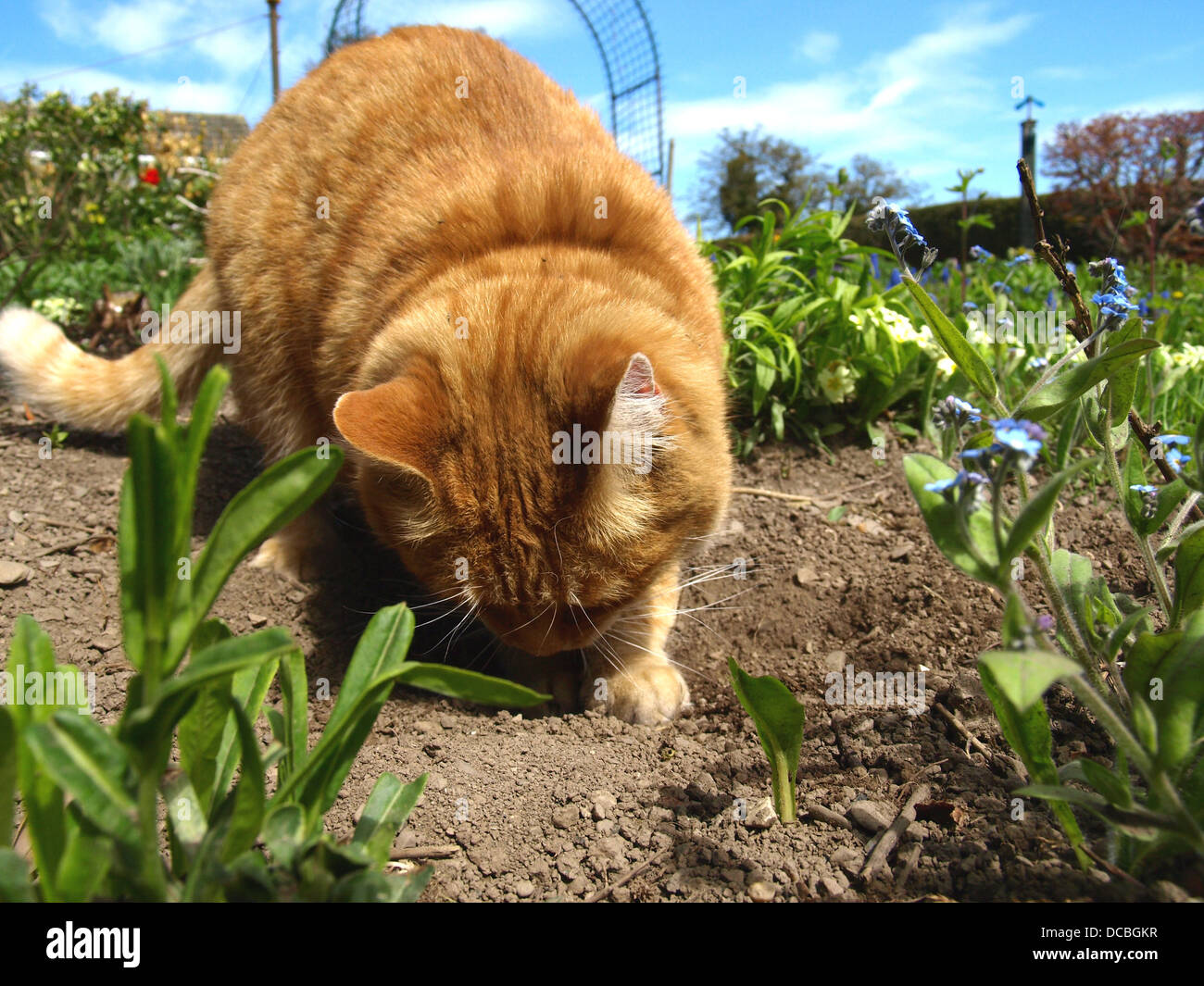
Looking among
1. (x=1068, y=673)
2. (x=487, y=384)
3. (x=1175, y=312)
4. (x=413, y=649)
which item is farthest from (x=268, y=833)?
(x=1175, y=312)

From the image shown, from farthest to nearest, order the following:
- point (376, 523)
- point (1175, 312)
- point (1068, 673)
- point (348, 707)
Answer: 1. point (1175, 312)
2. point (376, 523)
3. point (348, 707)
4. point (1068, 673)

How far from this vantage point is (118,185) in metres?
8.79

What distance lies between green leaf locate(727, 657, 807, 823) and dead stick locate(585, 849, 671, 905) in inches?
9.1

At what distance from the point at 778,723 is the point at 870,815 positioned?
24 cm

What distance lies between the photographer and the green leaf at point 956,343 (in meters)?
1.23

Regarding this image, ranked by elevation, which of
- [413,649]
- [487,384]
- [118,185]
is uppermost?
[118,185]

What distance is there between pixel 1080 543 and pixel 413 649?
2.06 m

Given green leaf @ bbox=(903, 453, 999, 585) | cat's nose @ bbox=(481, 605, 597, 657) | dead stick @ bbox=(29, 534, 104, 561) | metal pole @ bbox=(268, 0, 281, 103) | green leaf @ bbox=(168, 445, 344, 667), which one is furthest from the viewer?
metal pole @ bbox=(268, 0, 281, 103)

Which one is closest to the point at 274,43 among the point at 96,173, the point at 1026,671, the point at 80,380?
the point at 96,173

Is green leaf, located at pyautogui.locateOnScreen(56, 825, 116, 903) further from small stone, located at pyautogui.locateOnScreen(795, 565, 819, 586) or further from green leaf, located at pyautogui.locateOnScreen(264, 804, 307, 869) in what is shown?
small stone, located at pyautogui.locateOnScreen(795, 565, 819, 586)

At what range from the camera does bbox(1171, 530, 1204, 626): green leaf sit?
4.17 ft

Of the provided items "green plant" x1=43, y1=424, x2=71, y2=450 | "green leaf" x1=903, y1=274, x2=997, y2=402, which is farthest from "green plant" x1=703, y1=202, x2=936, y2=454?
"green plant" x1=43, y1=424, x2=71, y2=450

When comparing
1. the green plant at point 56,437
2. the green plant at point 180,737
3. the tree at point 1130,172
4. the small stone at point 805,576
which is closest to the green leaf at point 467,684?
the green plant at point 180,737
